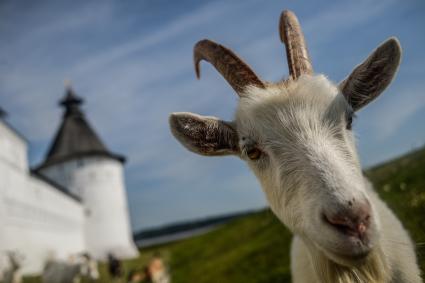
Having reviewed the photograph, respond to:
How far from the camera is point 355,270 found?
2.48 m

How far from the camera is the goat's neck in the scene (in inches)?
96.0

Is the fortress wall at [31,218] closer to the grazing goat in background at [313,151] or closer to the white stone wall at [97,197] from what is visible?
the white stone wall at [97,197]

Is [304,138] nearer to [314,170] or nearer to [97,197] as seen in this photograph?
[314,170]

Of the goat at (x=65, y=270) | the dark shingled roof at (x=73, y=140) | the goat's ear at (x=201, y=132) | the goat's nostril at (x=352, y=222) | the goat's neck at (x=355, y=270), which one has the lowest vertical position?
the goat's neck at (x=355, y=270)

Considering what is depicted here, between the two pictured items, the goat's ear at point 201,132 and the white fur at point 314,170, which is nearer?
the white fur at point 314,170

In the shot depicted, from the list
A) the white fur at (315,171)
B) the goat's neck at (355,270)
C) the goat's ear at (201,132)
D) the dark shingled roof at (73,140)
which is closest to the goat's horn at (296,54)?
the white fur at (315,171)

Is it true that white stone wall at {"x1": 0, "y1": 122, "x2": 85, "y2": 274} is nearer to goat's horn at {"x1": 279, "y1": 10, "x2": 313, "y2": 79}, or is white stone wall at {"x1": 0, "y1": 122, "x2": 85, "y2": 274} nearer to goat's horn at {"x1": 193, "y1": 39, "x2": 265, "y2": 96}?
goat's horn at {"x1": 193, "y1": 39, "x2": 265, "y2": 96}

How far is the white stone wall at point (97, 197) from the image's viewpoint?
45000 millimetres

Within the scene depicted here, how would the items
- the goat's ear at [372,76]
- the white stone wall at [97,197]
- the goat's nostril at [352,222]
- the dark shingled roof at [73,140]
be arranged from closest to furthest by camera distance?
the goat's nostril at [352,222] < the goat's ear at [372,76] < the white stone wall at [97,197] < the dark shingled roof at [73,140]

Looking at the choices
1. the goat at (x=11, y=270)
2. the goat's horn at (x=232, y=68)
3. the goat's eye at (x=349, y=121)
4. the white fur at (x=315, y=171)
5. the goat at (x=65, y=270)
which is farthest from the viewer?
the goat at (x=65, y=270)

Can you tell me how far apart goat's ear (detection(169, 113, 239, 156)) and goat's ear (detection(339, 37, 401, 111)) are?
2.68 feet

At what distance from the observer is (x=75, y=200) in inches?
1652

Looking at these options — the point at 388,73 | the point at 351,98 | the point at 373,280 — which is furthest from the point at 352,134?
the point at 373,280

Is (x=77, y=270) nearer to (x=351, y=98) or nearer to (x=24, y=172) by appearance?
(x=351, y=98)
